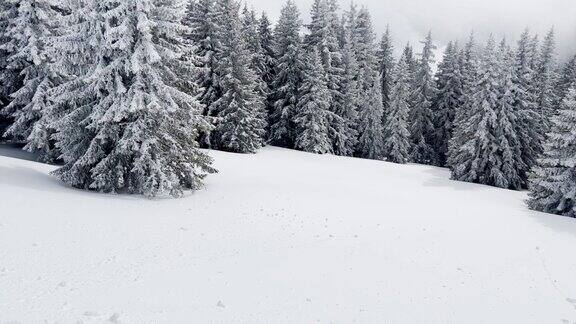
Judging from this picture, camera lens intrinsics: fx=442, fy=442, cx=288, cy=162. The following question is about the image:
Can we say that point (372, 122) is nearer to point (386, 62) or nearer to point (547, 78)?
point (386, 62)

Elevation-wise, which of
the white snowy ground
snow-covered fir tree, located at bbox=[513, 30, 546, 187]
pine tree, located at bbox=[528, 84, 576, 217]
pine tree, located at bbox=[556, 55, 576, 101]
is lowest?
the white snowy ground

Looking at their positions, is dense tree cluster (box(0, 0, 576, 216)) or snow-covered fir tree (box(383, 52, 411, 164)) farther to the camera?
snow-covered fir tree (box(383, 52, 411, 164))

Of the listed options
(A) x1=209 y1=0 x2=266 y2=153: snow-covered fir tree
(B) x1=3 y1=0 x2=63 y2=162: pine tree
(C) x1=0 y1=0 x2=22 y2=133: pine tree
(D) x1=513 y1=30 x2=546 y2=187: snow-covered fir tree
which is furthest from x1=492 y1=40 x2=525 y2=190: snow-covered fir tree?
(C) x1=0 y1=0 x2=22 y2=133: pine tree

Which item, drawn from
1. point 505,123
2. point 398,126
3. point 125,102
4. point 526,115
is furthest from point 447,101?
point 125,102

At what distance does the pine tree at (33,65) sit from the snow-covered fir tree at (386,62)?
39599 millimetres

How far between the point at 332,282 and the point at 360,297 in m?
0.85

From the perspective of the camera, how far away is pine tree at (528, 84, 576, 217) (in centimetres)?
2233

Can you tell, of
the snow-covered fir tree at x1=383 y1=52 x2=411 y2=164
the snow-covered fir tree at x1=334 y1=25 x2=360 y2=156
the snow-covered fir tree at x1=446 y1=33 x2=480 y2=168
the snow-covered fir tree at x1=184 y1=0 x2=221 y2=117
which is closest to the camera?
the snow-covered fir tree at x1=184 y1=0 x2=221 y2=117

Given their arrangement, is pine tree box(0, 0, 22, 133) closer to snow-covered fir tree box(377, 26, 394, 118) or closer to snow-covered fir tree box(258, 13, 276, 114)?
snow-covered fir tree box(258, 13, 276, 114)

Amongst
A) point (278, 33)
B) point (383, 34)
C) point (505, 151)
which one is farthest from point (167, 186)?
point (383, 34)

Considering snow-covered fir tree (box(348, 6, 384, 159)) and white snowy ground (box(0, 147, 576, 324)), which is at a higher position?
snow-covered fir tree (box(348, 6, 384, 159))

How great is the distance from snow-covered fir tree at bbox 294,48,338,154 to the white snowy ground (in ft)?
74.4

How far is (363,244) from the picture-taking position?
13.6m

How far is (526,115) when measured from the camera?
123 ft
